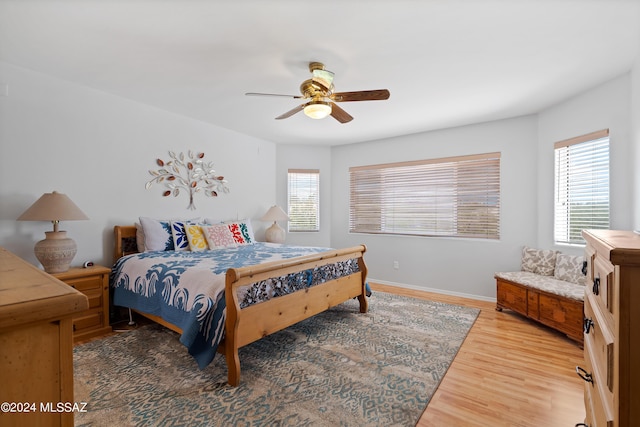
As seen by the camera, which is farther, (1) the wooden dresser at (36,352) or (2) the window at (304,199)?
(2) the window at (304,199)

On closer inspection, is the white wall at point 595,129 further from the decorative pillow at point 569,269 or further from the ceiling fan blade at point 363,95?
the ceiling fan blade at point 363,95

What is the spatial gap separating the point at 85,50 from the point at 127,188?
5.11 feet

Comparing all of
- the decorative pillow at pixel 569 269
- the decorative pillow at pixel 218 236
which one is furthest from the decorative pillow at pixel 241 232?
the decorative pillow at pixel 569 269

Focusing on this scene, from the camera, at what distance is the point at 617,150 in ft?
8.99

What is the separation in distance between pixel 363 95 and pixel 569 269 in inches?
115

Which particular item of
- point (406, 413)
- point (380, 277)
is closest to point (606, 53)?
point (406, 413)

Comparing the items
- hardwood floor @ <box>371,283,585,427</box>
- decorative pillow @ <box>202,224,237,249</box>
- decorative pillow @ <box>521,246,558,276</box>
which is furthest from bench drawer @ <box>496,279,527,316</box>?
decorative pillow @ <box>202,224,237,249</box>

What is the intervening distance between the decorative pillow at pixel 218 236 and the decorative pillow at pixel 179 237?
0.75ft

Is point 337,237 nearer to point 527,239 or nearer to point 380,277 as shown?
point 380,277

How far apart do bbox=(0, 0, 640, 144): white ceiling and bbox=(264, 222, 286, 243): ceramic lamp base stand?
7.18 ft

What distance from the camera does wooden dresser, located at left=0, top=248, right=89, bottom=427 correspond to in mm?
520

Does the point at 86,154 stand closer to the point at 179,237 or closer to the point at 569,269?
the point at 179,237

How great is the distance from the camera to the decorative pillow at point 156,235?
3383mm

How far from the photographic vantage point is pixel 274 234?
4965 millimetres
